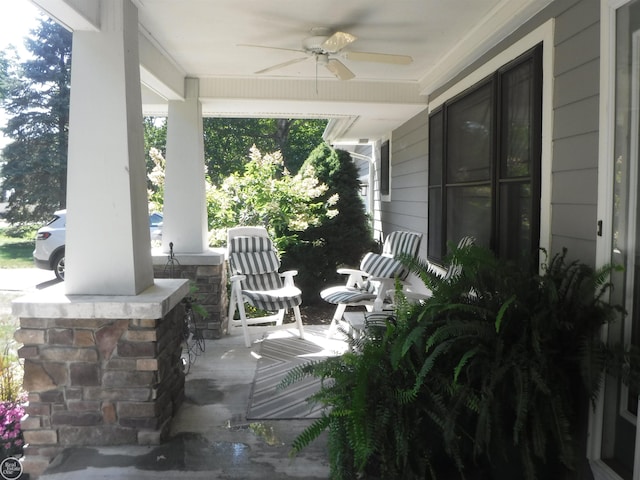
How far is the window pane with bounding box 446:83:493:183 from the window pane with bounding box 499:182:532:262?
34 cm

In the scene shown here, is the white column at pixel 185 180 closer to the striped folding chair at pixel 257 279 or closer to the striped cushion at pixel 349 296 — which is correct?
the striped folding chair at pixel 257 279

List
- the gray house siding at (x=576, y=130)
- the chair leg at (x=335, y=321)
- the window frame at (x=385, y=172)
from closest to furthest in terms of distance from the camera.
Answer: the gray house siding at (x=576, y=130)
the chair leg at (x=335, y=321)
the window frame at (x=385, y=172)

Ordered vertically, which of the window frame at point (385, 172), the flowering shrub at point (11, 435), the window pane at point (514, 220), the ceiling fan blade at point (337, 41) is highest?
the ceiling fan blade at point (337, 41)

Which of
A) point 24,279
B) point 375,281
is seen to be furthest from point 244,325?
point 24,279

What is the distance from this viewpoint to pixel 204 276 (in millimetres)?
4961

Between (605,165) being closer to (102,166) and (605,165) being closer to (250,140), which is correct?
(102,166)

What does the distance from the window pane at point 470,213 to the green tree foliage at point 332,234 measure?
11.3 ft

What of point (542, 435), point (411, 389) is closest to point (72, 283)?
point (411, 389)

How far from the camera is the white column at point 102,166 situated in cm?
282

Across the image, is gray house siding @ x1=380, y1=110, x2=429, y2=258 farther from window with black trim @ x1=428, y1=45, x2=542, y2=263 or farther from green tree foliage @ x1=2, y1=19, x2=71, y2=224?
green tree foliage @ x1=2, y1=19, x2=71, y2=224

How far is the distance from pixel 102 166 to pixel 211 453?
5.14 feet

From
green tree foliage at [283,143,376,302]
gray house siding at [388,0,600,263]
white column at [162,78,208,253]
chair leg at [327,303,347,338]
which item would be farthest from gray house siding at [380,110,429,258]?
gray house siding at [388,0,600,263]

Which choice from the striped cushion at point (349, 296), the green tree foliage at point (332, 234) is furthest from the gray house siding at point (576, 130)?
the green tree foliage at point (332, 234)

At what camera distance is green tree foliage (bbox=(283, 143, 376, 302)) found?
7.98 meters
